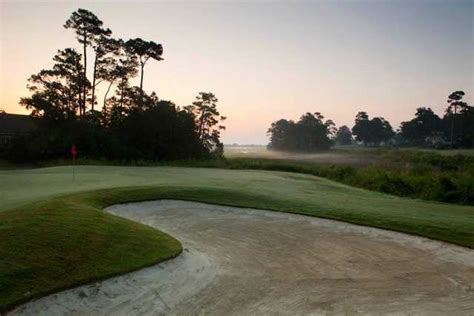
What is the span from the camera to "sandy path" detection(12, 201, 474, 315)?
689cm

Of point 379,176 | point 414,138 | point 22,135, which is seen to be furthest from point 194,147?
point 414,138

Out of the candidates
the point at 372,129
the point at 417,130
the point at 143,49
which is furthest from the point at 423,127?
the point at 143,49

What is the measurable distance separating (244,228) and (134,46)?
184ft

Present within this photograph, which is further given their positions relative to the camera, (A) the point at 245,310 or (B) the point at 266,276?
(B) the point at 266,276

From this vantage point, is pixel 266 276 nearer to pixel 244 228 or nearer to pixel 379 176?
pixel 244 228

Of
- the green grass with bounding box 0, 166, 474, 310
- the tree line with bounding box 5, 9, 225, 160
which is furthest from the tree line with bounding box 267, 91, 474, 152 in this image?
the green grass with bounding box 0, 166, 474, 310

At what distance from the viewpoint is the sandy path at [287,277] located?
22.6ft

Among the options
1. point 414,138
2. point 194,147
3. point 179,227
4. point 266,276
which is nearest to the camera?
point 266,276

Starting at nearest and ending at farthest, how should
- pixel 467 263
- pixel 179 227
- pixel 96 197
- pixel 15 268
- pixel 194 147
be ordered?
1. pixel 15 268
2. pixel 467 263
3. pixel 179 227
4. pixel 96 197
5. pixel 194 147

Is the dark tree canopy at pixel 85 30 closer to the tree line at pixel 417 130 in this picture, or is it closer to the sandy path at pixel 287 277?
the sandy path at pixel 287 277

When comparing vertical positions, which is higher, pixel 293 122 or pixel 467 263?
pixel 293 122

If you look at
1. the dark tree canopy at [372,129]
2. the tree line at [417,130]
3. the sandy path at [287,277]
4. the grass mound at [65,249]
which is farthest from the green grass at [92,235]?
the dark tree canopy at [372,129]

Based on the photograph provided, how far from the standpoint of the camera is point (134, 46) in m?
62.7

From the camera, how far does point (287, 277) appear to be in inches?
337
